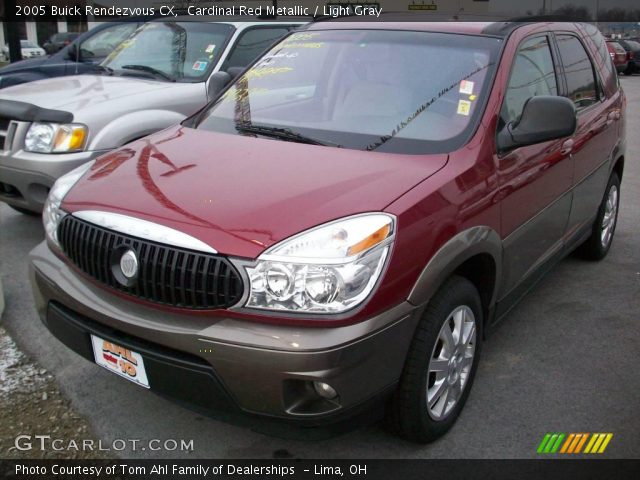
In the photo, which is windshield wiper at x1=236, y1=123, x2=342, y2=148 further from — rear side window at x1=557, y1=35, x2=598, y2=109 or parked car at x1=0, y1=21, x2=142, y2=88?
parked car at x1=0, y1=21, x2=142, y2=88

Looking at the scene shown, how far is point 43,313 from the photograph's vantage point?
2.74 meters

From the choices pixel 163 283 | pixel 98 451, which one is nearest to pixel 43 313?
pixel 98 451

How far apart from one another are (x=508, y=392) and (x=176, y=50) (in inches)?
171

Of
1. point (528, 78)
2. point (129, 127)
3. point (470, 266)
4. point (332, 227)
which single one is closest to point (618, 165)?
point (528, 78)

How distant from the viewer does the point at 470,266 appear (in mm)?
2805

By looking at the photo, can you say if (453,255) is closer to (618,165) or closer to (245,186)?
(245,186)

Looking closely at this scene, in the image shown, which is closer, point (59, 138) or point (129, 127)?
point (59, 138)

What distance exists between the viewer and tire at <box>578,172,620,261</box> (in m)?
4.57

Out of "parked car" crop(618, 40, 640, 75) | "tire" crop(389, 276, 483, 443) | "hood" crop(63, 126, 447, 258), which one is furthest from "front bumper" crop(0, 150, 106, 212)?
"parked car" crop(618, 40, 640, 75)

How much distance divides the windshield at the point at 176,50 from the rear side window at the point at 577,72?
3.06 metres

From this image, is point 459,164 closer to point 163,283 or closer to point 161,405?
point 163,283

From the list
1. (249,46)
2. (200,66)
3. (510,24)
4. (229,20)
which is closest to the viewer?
(510,24)

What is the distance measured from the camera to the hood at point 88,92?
186 inches

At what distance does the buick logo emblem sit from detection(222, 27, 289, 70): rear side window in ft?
12.2
